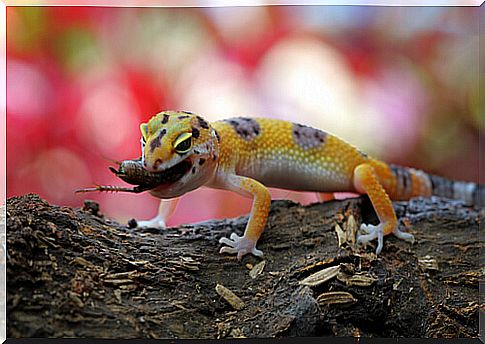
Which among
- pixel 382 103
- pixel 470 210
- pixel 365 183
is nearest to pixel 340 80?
pixel 382 103

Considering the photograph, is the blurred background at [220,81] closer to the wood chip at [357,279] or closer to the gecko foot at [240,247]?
the gecko foot at [240,247]

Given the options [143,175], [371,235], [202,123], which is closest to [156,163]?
[143,175]

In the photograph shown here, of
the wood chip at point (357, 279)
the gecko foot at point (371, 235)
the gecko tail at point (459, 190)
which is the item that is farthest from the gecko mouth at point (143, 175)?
the gecko tail at point (459, 190)

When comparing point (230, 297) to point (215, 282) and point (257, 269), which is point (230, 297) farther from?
point (257, 269)

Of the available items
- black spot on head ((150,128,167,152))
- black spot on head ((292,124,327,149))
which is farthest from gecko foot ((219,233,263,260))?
black spot on head ((292,124,327,149))

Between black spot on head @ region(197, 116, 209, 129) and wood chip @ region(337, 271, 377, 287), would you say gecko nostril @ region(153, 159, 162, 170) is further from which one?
wood chip @ region(337, 271, 377, 287)

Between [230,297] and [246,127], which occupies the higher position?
[246,127]

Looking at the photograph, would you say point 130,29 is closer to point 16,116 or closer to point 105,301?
point 16,116
